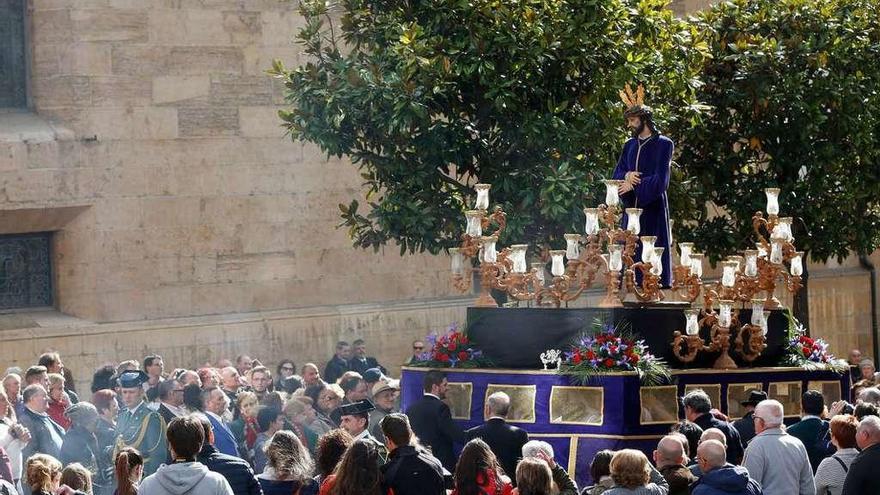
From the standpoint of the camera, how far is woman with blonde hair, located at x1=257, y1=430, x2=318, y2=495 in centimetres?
1198

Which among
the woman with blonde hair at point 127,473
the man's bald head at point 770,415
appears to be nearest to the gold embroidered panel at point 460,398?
the man's bald head at point 770,415

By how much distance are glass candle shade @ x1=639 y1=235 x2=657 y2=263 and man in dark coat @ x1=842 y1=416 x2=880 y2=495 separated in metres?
4.24

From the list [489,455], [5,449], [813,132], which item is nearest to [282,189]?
[813,132]

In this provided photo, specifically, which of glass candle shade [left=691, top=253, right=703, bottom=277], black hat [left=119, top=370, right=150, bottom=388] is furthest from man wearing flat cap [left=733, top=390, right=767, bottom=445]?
black hat [left=119, top=370, right=150, bottom=388]

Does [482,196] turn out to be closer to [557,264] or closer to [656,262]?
[557,264]

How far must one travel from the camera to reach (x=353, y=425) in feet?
43.6

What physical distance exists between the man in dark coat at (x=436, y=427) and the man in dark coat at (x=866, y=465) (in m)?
3.78

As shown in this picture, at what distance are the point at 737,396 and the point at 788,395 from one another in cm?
68

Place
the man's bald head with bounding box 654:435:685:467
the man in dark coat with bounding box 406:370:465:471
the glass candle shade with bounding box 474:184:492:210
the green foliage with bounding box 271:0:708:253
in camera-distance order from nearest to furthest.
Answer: the man's bald head with bounding box 654:435:685:467
the man in dark coat with bounding box 406:370:465:471
the glass candle shade with bounding box 474:184:492:210
the green foliage with bounding box 271:0:708:253

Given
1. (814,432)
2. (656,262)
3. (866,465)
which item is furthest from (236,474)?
(656,262)

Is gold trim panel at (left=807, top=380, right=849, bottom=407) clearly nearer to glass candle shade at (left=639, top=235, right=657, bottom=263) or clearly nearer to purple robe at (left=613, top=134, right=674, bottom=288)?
purple robe at (left=613, top=134, right=674, bottom=288)

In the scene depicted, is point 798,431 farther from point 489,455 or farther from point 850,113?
point 850,113

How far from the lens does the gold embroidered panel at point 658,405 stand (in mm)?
16281

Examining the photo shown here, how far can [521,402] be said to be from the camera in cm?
1661
